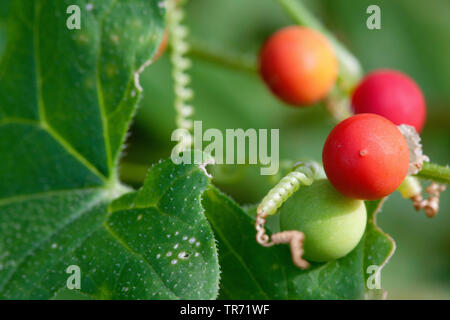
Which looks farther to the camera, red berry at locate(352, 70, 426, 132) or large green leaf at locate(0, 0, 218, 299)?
red berry at locate(352, 70, 426, 132)

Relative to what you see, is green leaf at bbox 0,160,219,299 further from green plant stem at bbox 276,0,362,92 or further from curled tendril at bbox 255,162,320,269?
green plant stem at bbox 276,0,362,92

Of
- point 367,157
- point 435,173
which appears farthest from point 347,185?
point 435,173

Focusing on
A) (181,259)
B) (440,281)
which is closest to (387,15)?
(440,281)

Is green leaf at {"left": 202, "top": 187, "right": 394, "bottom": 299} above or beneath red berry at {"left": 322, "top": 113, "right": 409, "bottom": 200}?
beneath

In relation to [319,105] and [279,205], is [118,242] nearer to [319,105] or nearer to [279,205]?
[279,205]

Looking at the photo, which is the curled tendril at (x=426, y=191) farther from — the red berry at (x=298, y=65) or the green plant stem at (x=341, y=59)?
the green plant stem at (x=341, y=59)

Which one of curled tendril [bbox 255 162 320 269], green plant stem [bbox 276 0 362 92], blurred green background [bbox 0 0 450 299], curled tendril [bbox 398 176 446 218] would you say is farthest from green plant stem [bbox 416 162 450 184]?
blurred green background [bbox 0 0 450 299]

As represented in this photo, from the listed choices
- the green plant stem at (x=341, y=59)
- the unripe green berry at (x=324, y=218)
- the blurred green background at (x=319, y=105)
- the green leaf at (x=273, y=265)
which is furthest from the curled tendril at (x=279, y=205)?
the blurred green background at (x=319, y=105)
